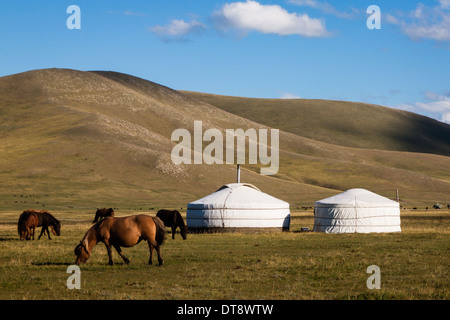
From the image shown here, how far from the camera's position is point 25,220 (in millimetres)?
27406

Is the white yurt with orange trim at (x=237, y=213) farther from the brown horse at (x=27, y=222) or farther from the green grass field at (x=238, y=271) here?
the brown horse at (x=27, y=222)

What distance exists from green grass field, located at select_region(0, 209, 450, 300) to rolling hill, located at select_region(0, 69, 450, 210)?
4923cm

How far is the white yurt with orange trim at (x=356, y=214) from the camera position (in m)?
34.1

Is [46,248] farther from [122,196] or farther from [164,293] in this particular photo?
[122,196]

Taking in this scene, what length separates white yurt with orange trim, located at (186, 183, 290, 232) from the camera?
3403 centimetres

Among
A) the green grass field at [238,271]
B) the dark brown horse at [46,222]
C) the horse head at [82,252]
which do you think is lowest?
the green grass field at [238,271]

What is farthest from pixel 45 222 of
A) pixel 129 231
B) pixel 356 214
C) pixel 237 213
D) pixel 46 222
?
pixel 356 214

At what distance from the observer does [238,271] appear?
17.4 metres

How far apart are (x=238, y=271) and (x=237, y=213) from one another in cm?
1666

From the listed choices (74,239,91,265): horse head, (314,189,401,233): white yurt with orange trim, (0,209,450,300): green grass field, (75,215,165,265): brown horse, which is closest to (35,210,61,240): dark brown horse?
(0,209,450,300): green grass field

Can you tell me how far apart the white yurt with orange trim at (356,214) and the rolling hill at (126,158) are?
42.5 metres

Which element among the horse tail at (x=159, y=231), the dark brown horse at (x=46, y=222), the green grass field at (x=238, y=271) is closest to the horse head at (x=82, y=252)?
the green grass field at (x=238, y=271)

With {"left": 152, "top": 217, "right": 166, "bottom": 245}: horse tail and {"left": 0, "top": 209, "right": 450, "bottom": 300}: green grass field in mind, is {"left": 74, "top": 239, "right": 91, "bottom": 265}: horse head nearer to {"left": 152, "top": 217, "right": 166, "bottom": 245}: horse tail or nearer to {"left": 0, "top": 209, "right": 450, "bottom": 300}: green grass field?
{"left": 0, "top": 209, "right": 450, "bottom": 300}: green grass field
